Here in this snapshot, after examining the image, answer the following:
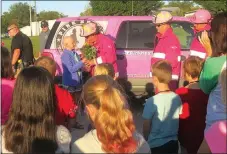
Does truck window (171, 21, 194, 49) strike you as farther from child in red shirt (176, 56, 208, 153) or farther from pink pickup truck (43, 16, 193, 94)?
child in red shirt (176, 56, 208, 153)

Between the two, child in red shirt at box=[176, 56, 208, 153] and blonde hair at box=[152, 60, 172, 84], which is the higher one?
blonde hair at box=[152, 60, 172, 84]

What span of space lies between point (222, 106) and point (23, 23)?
9522 centimetres

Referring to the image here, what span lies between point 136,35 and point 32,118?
5.71m

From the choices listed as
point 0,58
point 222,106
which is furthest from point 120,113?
point 0,58

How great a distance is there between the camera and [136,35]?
8.17m

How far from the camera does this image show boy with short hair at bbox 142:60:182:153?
12.5 ft

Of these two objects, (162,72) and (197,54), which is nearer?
(162,72)

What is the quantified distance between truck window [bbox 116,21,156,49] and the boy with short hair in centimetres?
416

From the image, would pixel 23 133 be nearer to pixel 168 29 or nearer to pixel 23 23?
pixel 168 29

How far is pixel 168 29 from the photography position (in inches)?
239

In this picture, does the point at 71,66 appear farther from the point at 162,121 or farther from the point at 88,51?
the point at 162,121

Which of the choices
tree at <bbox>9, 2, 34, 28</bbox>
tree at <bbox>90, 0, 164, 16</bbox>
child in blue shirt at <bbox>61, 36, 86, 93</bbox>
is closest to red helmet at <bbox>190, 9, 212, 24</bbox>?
child in blue shirt at <bbox>61, 36, 86, 93</bbox>

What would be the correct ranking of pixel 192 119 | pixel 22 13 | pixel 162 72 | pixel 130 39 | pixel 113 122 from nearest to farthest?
pixel 113 122, pixel 162 72, pixel 192 119, pixel 130 39, pixel 22 13

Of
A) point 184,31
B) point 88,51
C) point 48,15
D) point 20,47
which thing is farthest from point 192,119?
point 48,15
